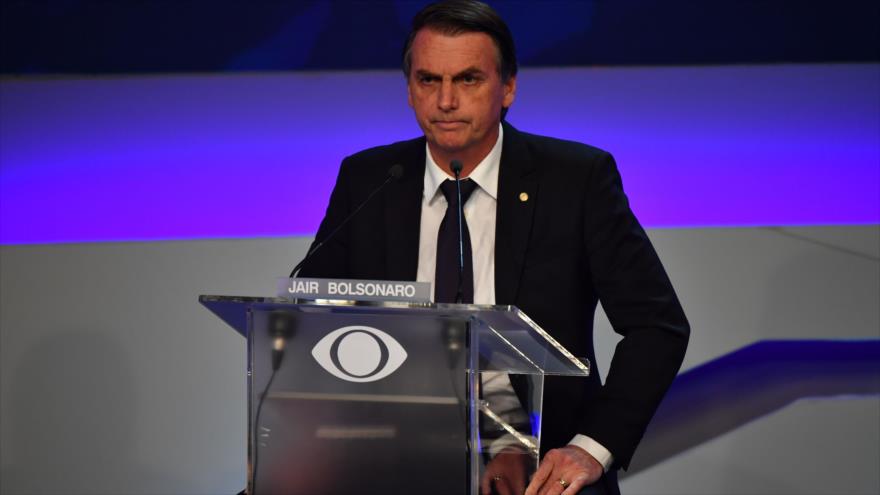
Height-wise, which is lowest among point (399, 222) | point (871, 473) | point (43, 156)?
point (871, 473)

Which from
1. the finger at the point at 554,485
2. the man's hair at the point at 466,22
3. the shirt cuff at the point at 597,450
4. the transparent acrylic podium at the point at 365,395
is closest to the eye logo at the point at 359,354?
the transparent acrylic podium at the point at 365,395

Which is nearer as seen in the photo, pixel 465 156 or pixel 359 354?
pixel 359 354

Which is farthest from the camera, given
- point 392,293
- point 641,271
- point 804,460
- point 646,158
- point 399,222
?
point 646,158

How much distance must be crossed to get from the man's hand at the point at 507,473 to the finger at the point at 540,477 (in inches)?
0.6

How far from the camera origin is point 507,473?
154 cm

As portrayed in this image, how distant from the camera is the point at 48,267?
2.97m

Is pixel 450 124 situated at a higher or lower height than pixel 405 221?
higher

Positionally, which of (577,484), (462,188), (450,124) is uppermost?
(450,124)

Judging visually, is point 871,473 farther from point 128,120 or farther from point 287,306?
point 128,120

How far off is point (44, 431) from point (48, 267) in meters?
0.51

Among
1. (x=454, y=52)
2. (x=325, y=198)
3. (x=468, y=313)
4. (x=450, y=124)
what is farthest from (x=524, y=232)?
(x=325, y=198)

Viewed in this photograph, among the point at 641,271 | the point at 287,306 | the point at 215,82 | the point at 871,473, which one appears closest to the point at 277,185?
the point at 215,82

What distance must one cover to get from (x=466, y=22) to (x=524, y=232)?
0.47 m

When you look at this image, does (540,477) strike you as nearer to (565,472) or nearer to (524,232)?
(565,472)
